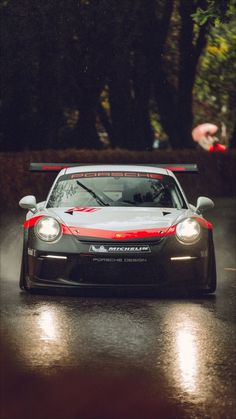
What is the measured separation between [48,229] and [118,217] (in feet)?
2.20

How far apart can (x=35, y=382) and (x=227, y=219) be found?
17.6 m

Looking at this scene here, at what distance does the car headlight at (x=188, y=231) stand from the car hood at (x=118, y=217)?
0.09 metres

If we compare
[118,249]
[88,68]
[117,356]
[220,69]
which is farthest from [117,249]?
[220,69]

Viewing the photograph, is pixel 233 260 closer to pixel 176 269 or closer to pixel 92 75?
pixel 176 269

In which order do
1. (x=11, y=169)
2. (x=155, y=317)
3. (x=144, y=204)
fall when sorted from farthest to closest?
1. (x=11, y=169)
2. (x=144, y=204)
3. (x=155, y=317)

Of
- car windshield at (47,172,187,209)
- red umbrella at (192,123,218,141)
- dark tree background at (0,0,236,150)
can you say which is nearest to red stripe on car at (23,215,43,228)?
car windshield at (47,172,187,209)

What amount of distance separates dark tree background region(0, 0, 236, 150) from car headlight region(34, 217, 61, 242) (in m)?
16.9

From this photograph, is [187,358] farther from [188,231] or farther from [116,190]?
[116,190]

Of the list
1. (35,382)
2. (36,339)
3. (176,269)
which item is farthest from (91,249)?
(35,382)

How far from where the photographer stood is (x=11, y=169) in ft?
85.3

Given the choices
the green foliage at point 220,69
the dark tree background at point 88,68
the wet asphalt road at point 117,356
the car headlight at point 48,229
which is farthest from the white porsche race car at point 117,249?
the green foliage at point 220,69

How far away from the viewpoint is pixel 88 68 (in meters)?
30.1

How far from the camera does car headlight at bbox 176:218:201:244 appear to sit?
33.3 feet

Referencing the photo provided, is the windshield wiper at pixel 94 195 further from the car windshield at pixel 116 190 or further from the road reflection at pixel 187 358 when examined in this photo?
the road reflection at pixel 187 358
